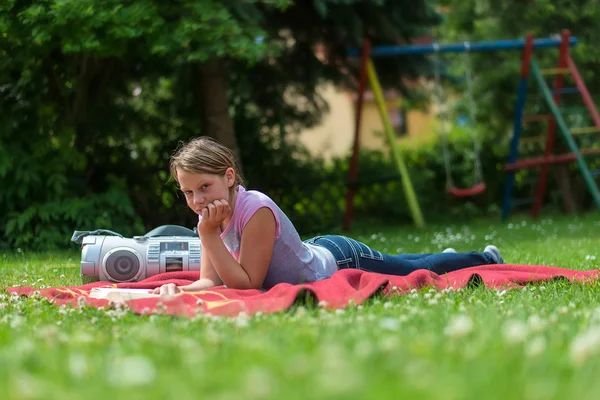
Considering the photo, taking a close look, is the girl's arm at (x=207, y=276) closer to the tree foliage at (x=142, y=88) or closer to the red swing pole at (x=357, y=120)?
the tree foliage at (x=142, y=88)

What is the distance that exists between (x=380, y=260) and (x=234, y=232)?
0.96 metres

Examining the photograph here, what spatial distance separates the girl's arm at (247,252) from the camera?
13.3 feet

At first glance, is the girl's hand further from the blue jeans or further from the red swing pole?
the red swing pole

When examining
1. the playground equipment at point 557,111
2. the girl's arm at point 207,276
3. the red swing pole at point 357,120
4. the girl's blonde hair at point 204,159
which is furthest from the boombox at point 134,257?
the playground equipment at point 557,111

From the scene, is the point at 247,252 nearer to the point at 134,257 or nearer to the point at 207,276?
the point at 207,276

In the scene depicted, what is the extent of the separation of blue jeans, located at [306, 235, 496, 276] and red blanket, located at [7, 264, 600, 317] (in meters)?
0.24

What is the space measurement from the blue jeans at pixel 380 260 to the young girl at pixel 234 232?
19cm

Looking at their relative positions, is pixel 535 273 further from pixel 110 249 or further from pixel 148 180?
pixel 148 180

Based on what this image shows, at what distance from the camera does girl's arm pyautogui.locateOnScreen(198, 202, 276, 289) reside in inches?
159

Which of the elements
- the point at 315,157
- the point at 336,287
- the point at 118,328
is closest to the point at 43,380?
the point at 118,328

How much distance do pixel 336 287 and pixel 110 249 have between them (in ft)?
6.03

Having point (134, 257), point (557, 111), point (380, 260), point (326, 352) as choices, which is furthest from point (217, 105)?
point (326, 352)

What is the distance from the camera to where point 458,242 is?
825 centimetres

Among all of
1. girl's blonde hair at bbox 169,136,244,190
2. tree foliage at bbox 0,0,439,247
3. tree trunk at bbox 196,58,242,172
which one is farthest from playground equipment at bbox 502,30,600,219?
girl's blonde hair at bbox 169,136,244,190
